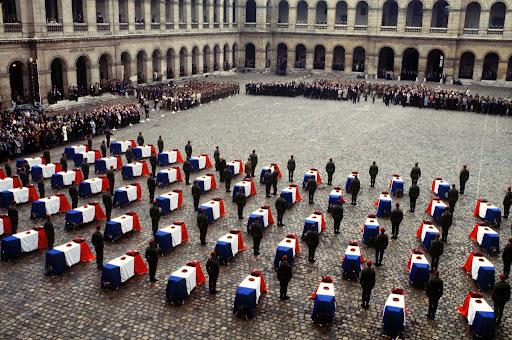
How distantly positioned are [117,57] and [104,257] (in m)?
32.0

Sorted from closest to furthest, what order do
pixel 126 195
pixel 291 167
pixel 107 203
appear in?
pixel 107 203 < pixel 126 195 < pixel 291 167

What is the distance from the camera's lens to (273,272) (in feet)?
47.8

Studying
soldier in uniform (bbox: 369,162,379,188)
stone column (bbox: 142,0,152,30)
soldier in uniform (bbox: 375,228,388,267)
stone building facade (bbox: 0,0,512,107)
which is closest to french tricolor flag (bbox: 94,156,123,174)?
soldier in uniform (bbox: 369,162,379,188)

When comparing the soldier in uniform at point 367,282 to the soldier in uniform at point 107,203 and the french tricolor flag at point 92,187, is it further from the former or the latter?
the french tricolor flag at point 92,187

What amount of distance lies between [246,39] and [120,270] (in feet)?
182

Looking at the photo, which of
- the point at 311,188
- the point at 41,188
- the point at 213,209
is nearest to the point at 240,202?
the point at 213,209

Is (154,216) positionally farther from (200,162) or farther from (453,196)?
(453,196)

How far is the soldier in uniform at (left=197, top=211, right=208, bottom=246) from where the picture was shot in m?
15.7

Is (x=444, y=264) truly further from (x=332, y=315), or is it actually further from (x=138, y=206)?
(x=138, y=206)

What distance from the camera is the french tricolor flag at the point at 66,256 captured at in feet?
45.9

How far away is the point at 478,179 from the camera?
23.3 m

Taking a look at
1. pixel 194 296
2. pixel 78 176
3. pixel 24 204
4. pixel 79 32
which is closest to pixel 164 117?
pixel 79 32

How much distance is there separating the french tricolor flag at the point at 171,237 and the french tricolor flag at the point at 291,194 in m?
4.59

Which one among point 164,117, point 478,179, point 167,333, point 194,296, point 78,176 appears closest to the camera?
point 167,333
